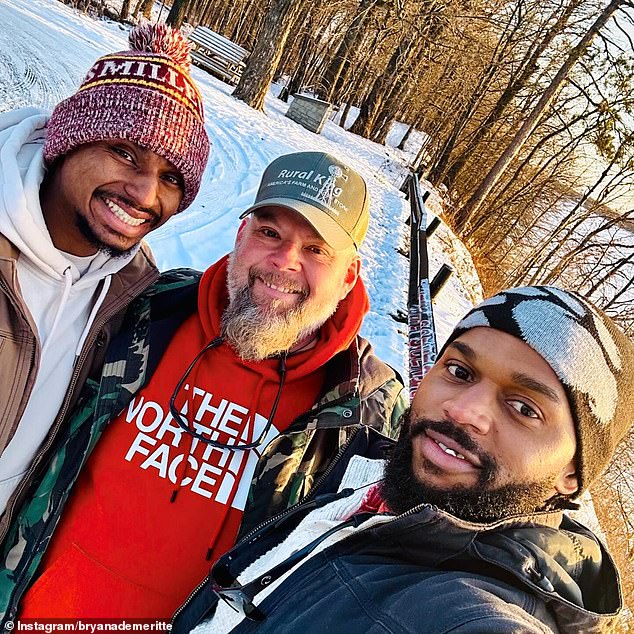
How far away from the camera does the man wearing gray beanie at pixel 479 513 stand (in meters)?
1.09

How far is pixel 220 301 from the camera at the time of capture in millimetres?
2311

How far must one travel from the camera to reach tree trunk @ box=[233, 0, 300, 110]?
10.9 m

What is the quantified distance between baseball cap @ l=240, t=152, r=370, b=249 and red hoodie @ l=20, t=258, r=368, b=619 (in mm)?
480

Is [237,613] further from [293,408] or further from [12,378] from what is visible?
[12,378]

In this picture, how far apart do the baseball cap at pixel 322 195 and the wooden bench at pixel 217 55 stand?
1610 cm

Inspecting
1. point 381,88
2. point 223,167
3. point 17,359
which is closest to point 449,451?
point 17,359

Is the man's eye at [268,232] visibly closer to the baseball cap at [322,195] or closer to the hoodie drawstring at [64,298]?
the baseball cap at [322,195]

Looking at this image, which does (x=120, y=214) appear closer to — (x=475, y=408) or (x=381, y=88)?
(x=475, y=408)

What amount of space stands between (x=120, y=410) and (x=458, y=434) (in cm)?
137

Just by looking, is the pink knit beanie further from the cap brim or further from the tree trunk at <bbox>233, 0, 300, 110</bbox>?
the tree trunk at <bbox>233, 0, 300, 110</bbox>

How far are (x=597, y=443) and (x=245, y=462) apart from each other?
1.28m

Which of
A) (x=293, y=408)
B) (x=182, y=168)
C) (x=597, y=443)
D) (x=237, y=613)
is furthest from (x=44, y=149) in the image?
(x=597, y=443)

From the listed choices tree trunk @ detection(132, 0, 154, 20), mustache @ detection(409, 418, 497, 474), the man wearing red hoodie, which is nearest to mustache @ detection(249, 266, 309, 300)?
the man wearing red hoodie

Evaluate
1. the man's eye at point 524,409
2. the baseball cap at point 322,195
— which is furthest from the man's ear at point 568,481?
the baseball cap at point 322,195
